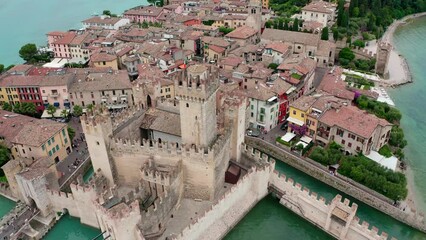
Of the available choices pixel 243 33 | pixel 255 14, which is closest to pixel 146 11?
pixel 255 14

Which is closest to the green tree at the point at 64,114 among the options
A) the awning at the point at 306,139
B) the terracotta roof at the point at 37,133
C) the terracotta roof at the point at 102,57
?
the terracotta roof at the point at 37,133

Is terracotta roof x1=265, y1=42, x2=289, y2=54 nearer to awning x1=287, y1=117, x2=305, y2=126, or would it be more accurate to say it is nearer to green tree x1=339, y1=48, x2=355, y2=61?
green tree x1=339, y1=48, x2=355, y2=61

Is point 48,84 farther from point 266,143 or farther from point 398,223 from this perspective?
point 398,223

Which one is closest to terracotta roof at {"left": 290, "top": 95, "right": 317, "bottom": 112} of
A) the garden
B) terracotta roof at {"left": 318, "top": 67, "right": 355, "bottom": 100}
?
the garden

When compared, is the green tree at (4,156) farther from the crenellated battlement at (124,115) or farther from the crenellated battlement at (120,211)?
the crenellated battlement at (120,211)

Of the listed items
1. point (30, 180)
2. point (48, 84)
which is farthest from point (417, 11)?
point (30, 180)

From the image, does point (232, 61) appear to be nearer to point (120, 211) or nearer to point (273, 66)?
point (273, 66)
